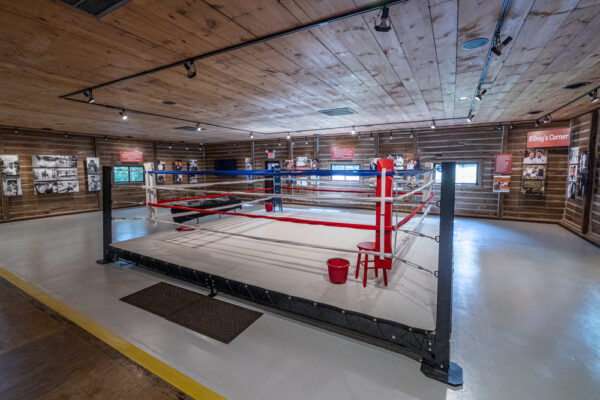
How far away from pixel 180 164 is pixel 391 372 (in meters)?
13.3

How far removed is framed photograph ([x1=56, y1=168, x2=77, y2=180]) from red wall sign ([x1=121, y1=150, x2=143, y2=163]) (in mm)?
1792

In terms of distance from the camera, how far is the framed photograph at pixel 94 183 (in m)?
9.98

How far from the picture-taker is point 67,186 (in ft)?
30.7

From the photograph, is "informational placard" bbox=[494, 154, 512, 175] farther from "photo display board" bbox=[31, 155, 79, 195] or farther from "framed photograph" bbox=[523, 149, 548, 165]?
"photo display board" bbox=[31, 155, 79, 195]

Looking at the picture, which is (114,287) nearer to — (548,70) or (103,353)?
(103,353)

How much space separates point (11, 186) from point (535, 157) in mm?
15556

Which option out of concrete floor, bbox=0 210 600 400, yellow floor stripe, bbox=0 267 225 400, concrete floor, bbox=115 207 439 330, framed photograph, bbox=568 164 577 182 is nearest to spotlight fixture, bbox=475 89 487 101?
concrete floor, bbox=115 207 439 330

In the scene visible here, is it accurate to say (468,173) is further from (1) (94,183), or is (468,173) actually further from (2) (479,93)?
(1) (94,183)

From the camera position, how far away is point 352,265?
3592mm

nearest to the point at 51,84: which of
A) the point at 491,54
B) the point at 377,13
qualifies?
the point at 377,13

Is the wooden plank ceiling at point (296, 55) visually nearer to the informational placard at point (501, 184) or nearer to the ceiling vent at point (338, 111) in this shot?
the ceiling vent at point (338, 111)

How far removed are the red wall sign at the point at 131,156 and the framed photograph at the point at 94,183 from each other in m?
1.27

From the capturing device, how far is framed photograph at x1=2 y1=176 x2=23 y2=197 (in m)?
8.01

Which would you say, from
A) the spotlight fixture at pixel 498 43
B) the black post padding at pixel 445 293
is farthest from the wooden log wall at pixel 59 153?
the spotlight fixture at pixel 498 43
